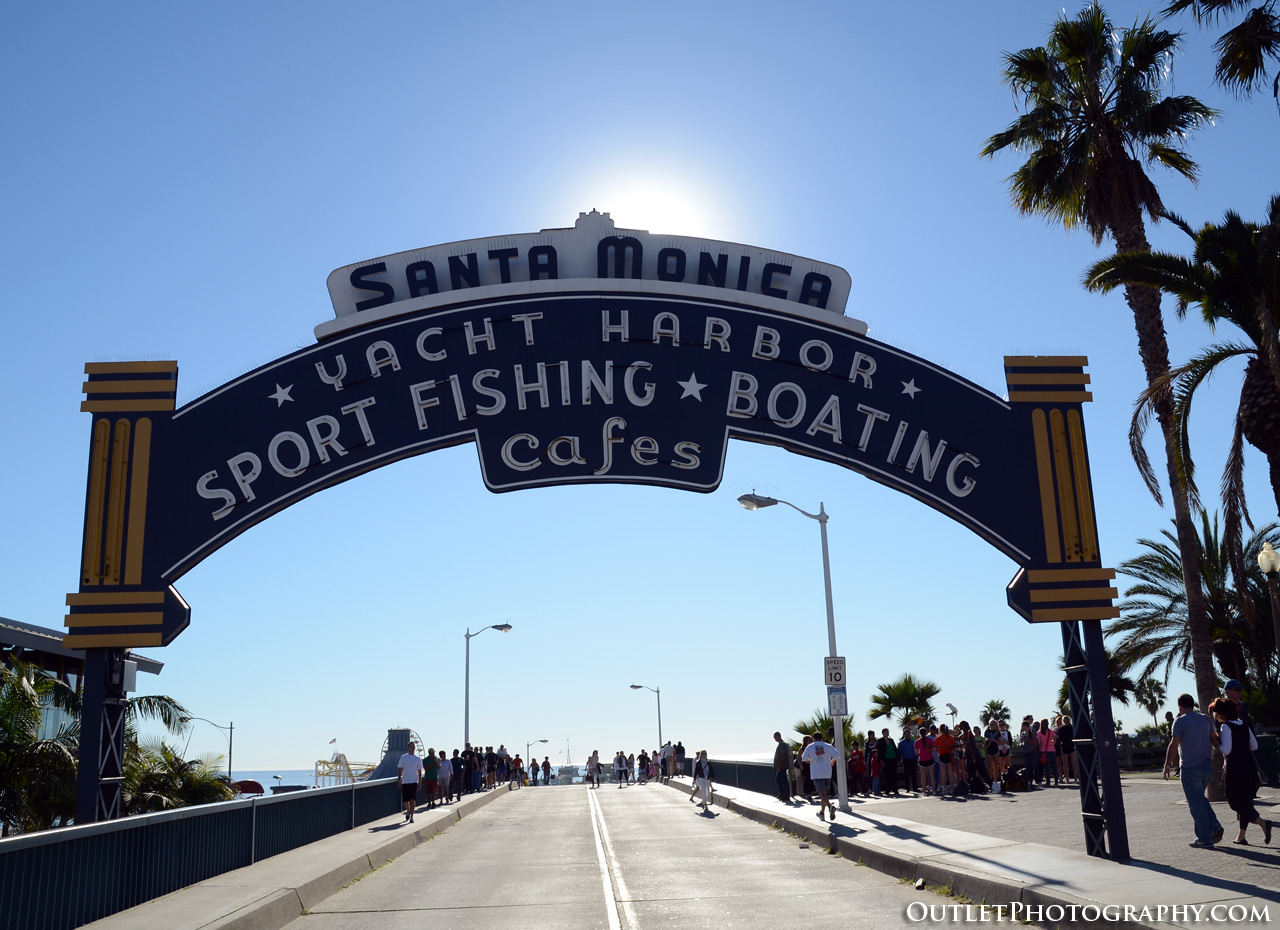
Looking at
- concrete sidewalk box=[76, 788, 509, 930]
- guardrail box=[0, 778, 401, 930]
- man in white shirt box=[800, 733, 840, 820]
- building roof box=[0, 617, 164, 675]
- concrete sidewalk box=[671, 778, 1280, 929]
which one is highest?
building roof box=[0, 617, 164, 675]

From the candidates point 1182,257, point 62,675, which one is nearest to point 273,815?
point 1182,257

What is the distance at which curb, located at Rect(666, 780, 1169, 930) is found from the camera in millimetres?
9031

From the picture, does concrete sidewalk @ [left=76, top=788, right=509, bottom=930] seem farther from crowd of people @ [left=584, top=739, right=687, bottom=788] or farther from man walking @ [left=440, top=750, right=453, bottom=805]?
crowd of people @ [left=584, top=739, right=687, bottom=788]

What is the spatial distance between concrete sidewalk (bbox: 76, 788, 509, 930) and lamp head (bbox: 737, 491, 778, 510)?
9332mm

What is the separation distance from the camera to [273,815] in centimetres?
1549

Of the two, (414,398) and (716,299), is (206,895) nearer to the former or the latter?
(414,398)

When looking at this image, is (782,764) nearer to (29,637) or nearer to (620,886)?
(620,886)

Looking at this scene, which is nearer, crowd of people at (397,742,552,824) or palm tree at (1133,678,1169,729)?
crowd of people at (397,742,552,824)

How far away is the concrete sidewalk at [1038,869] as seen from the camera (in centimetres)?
879

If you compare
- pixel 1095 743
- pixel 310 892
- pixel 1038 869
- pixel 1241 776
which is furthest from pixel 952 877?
pixel 310 892

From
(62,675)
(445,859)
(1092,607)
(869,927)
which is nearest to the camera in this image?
(869,927)

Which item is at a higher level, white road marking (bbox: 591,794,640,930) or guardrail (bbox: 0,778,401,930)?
guardrail (bbox: 0,778,401,930)

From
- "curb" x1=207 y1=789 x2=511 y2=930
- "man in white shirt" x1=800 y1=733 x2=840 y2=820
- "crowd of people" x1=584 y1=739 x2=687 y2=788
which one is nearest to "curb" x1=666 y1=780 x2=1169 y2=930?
"man in white shirt" x1=800 y1=733 x2=840 y2=820

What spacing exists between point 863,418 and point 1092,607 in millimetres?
3566
